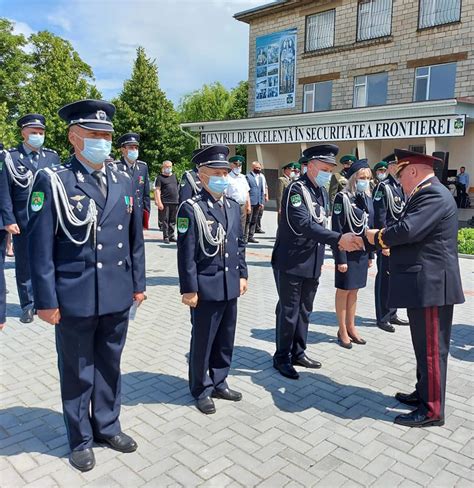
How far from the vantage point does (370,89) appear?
22859mm

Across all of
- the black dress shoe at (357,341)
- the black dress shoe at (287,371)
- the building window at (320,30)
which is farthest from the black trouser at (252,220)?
the building window at (320,30)

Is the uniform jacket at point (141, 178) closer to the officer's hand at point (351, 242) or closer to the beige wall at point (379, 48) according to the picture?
the officer's hand at point (351, 242)

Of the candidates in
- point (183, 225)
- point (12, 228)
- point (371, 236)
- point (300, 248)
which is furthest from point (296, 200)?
point (12, 228)

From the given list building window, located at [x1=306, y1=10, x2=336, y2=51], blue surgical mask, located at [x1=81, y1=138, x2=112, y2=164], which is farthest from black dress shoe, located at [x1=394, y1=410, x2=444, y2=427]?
building window, located at [x1=306, y1=10, x2=336, y2=51]

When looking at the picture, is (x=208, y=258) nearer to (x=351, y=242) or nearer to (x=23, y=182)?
(x=351, y=242)

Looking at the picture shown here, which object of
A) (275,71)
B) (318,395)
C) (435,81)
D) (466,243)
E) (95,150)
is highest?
(275,71)

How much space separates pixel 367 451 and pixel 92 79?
154ft

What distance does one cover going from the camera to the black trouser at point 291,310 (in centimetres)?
462

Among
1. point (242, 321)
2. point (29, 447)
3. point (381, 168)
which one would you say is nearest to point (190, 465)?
point (29, 447)

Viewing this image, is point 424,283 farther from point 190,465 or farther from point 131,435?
point 131,435

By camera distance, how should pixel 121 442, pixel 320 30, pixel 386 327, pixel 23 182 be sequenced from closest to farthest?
pixel 121 442 < pixel 23 182 < pixel 386 327 < pixel 320 30

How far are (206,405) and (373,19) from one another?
23.0 m

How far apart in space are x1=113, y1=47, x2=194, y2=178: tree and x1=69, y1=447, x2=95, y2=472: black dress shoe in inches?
1258

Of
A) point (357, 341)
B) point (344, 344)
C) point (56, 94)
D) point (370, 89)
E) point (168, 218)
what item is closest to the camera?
point (344, 344)
